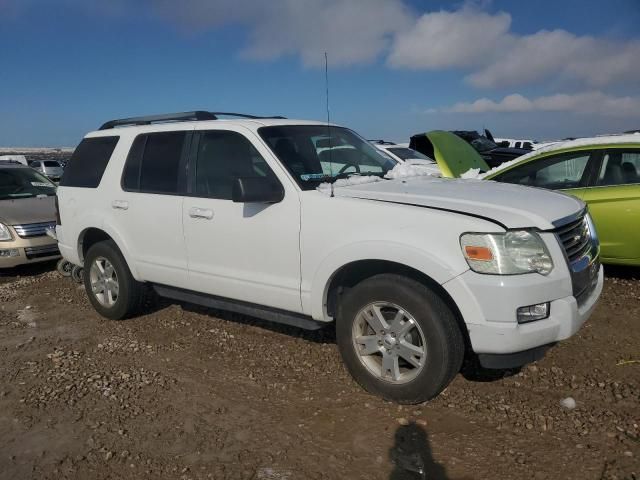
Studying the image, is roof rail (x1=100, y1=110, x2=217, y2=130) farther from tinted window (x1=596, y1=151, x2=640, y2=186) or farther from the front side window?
tinted window (x1=596, y1=151, x2=640, y2=186)

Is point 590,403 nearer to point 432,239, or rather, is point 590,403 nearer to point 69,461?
point 432,239

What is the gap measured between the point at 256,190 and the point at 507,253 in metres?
1.69

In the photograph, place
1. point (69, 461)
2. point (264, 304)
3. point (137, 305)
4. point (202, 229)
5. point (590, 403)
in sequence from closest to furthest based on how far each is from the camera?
1. point (69, 461)
2. point (590, 403)
3. point (264, 304)
4. point (202, 229)
5. point (137, 305)

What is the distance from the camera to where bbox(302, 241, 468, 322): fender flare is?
10.4 feet

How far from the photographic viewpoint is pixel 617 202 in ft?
18.2

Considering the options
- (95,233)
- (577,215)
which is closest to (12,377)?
(95,233)

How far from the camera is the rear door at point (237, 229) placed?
152 inches

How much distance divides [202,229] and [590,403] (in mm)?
3011

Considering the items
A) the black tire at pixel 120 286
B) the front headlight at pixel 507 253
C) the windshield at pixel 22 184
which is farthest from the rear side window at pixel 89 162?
the front headlight at pixel 507 253

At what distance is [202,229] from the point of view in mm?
4332

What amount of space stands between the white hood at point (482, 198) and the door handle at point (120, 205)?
2.19 m

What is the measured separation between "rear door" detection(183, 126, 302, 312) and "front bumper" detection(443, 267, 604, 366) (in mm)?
1237

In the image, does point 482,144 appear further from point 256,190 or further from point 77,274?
point 256,190

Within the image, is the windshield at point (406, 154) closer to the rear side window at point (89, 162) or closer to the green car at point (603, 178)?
the green car at point (603, 178)
